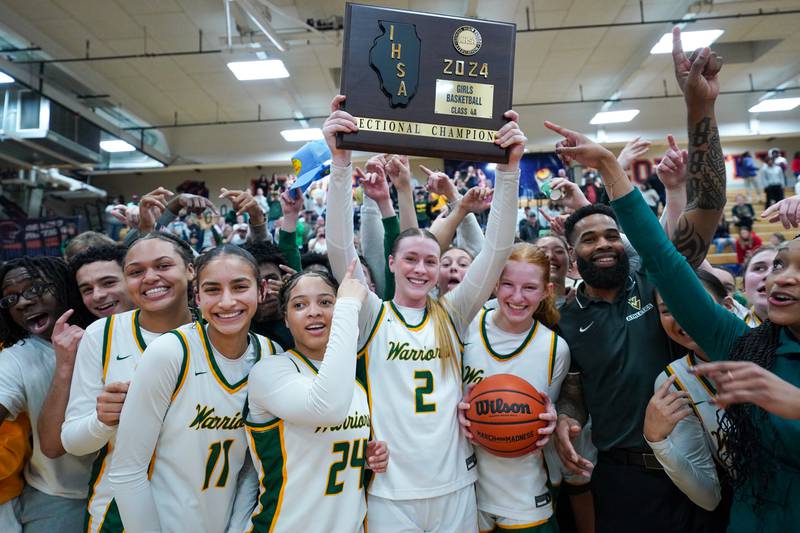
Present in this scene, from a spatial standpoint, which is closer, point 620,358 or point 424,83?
point 424,83

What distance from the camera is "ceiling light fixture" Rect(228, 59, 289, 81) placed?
37.4 feet

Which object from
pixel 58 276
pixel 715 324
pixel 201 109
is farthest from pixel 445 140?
pixel 201 109

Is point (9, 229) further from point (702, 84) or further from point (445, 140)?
point (702, 84)

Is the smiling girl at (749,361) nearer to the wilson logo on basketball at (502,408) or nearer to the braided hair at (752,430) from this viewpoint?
the braided hair at (752,430)

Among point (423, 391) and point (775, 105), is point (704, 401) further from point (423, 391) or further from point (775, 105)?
point (775, 105)

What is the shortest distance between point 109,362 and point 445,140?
169 cm

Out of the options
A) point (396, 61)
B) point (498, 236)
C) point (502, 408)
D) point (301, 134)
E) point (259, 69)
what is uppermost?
point (259, 69)

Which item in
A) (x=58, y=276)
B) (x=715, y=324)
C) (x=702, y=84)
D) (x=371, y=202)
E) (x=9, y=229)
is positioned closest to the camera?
(x=715, y=324)

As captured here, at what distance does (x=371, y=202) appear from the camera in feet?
11.5

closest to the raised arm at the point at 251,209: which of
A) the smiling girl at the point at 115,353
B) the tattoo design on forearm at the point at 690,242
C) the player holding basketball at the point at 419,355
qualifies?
the smiling girl at the point at 115,353

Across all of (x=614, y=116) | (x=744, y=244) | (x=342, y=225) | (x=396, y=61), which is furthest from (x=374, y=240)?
(x=614, y=116)

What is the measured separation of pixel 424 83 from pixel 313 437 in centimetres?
153

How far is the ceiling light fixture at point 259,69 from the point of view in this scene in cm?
1139

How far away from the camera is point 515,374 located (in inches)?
97.7
